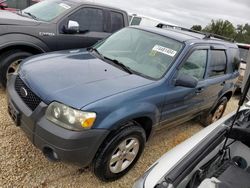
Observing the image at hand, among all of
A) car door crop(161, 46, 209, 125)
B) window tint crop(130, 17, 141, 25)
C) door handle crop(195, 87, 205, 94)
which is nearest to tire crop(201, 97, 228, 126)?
car door crop(161, 46, 209, 125)

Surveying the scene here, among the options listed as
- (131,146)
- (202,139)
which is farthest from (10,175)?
(202,139)

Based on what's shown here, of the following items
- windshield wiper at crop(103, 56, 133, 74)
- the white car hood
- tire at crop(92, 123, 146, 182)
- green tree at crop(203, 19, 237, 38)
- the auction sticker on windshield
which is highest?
the auction sticker on windshield

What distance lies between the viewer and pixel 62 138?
7.86 ft

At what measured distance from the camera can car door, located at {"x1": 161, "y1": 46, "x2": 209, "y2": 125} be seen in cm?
332

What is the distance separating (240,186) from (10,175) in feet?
7.53

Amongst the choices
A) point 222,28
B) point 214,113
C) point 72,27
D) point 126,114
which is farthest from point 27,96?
point 222,28

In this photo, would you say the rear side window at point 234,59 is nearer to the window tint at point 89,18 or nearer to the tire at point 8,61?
the window tint at point 89,18

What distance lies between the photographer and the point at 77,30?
4969 mm

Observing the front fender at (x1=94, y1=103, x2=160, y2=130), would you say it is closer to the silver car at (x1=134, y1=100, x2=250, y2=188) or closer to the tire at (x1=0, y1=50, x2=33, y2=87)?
the silver car at (x1=134, y1=100, x2=250, y2=188)

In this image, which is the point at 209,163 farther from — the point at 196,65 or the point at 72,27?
the point at 72,27

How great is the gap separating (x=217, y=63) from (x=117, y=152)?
8.06 ft

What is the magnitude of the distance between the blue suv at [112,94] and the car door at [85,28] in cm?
122

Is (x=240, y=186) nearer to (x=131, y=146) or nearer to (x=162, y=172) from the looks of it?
(x=162, y=172)

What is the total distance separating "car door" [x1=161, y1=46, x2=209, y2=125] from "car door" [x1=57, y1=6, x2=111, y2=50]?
2.38 metres
